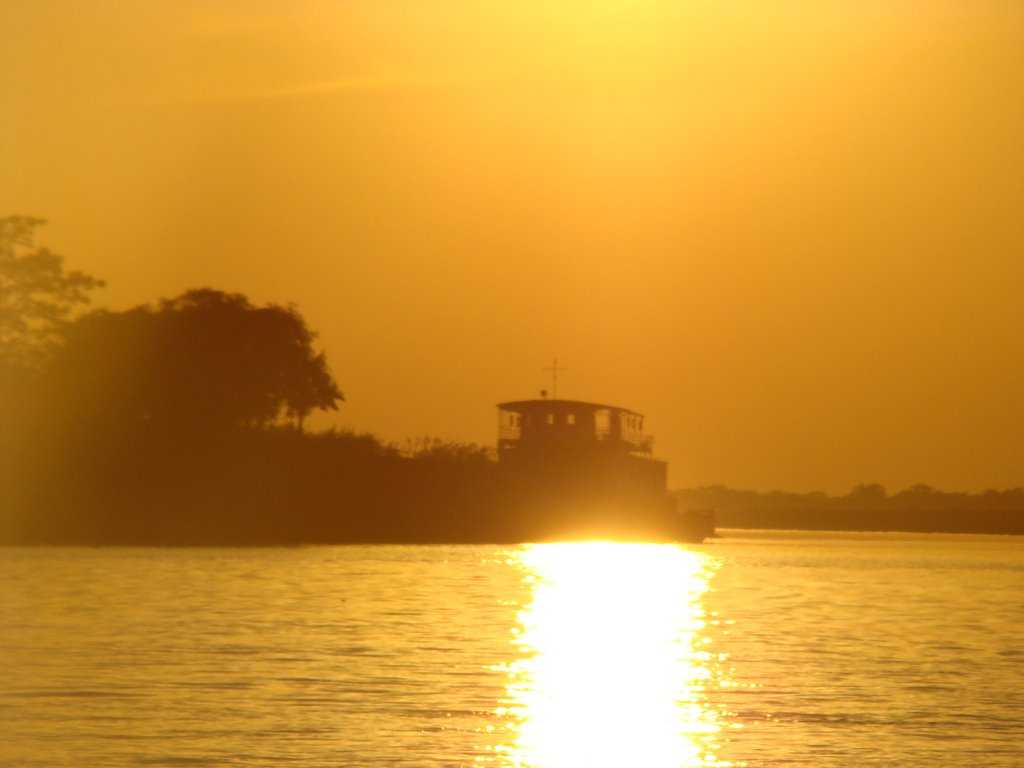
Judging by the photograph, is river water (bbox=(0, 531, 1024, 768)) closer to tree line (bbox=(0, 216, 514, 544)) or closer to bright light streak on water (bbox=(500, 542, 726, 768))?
bright light streak on water (bbox=(500, 542, 726, 768))

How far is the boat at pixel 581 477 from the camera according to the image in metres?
106

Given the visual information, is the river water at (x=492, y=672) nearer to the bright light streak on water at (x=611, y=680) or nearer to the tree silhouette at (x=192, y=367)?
the bright light streak on water at (x=611, y=680)

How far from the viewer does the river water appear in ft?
72.0

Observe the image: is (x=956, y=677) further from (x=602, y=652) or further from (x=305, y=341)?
(x=305, y=341)

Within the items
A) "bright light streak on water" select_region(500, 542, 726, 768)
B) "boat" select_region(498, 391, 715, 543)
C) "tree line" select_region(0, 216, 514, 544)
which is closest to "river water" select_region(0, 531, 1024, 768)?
"bright light streak on water" select_region(500, 542, 726, 768)

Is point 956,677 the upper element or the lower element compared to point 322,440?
lower

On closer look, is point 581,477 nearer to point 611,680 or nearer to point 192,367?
point 192,367

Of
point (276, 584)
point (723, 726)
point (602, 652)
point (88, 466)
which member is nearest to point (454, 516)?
point (88, 466)

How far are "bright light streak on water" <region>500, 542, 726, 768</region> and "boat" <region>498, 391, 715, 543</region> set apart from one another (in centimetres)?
4708

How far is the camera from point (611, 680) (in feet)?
96.9

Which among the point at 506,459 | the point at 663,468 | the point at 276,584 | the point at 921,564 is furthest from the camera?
the point at 663,468

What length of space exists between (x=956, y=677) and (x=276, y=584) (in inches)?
1079

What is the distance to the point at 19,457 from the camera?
260 feet

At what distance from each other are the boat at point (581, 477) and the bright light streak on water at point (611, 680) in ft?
154
